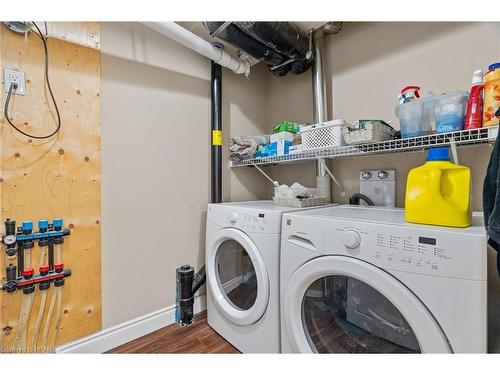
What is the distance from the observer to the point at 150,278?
5.16ft

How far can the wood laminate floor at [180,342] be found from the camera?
54.4 inches

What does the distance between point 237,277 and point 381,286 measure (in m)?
0.92

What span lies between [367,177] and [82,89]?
186cm

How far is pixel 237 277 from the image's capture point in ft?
4.85

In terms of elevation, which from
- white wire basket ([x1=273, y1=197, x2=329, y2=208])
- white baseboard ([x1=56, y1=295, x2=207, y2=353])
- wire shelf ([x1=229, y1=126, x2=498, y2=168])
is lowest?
white baseboard ([x1=56, y1=295, x2=207, y2=353])

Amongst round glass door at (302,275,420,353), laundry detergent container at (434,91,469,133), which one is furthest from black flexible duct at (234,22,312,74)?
round glass door at (302,275,420,353)

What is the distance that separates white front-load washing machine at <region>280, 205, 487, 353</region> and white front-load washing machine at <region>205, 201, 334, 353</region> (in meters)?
0.08

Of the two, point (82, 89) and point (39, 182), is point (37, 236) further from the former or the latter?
point (82, 89)

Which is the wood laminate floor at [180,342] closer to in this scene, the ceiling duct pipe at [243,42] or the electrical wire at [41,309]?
the electrical wire at [41,309]

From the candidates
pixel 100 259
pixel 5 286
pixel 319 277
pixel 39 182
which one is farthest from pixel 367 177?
pixel 5 286

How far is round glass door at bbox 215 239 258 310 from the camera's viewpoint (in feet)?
4.40

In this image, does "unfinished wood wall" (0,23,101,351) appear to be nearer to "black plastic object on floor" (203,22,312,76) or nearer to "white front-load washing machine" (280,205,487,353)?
"black plastic object on floor" (203,22,312,76)

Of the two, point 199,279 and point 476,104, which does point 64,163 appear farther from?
point 476,104

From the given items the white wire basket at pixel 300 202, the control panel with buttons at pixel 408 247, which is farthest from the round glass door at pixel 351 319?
the white wire basket at pixel 300 202
